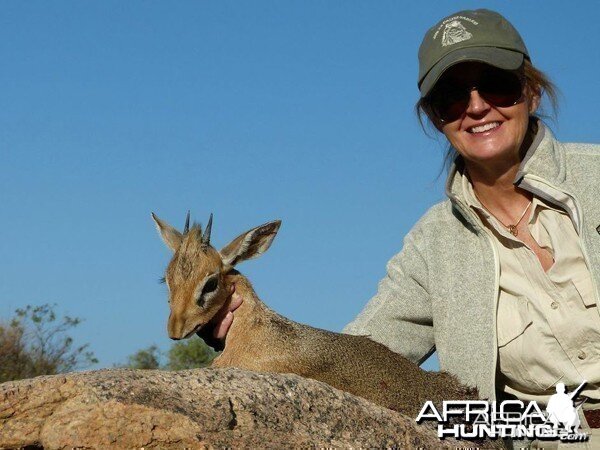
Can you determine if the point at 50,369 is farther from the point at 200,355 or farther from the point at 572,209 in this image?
the point at 572,209

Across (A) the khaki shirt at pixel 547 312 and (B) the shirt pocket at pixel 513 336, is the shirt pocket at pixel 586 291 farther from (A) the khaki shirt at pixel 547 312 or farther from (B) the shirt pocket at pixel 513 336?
(B) the shirt pocket at pixel 513 336

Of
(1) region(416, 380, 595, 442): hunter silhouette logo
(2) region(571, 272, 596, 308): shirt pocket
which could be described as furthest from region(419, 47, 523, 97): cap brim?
(1) region(416, 380, 595, 442): hunter silhouette logo

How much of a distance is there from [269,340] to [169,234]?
1.45 m

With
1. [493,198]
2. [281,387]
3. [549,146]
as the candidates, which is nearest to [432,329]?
[493,198]

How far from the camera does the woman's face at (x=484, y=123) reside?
26.3 feet

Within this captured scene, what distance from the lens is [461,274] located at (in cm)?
845

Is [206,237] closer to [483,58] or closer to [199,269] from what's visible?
[199,269]

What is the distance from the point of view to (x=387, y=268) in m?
9.14

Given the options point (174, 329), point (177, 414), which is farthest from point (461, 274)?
point (177, 414)

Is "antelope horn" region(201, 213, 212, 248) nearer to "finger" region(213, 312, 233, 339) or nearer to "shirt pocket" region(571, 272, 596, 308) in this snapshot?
"finger" region(213, 312, 233, 339)

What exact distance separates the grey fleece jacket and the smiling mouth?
15.4 inches

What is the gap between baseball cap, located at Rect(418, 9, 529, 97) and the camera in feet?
25.6

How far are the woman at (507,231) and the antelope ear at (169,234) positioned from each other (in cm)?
87

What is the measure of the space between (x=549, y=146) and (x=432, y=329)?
2.16 metres
